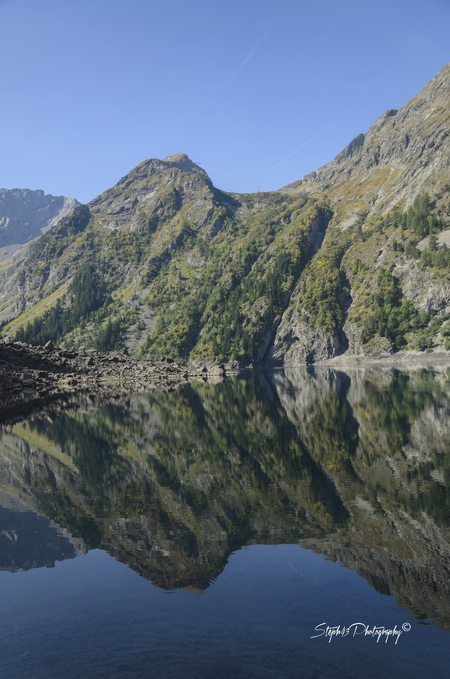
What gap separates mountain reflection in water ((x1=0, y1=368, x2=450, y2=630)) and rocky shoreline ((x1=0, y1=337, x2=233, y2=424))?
830 inches

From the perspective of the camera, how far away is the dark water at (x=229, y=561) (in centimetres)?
750

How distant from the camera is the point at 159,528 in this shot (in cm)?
1312

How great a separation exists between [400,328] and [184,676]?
153 meters

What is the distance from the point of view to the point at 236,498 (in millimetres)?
15633

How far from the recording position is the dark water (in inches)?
295

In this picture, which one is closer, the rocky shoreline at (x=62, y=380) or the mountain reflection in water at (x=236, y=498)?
the mountain reflection in water at (x=236, y=498)

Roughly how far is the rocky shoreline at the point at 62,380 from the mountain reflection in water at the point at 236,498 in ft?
69.2
